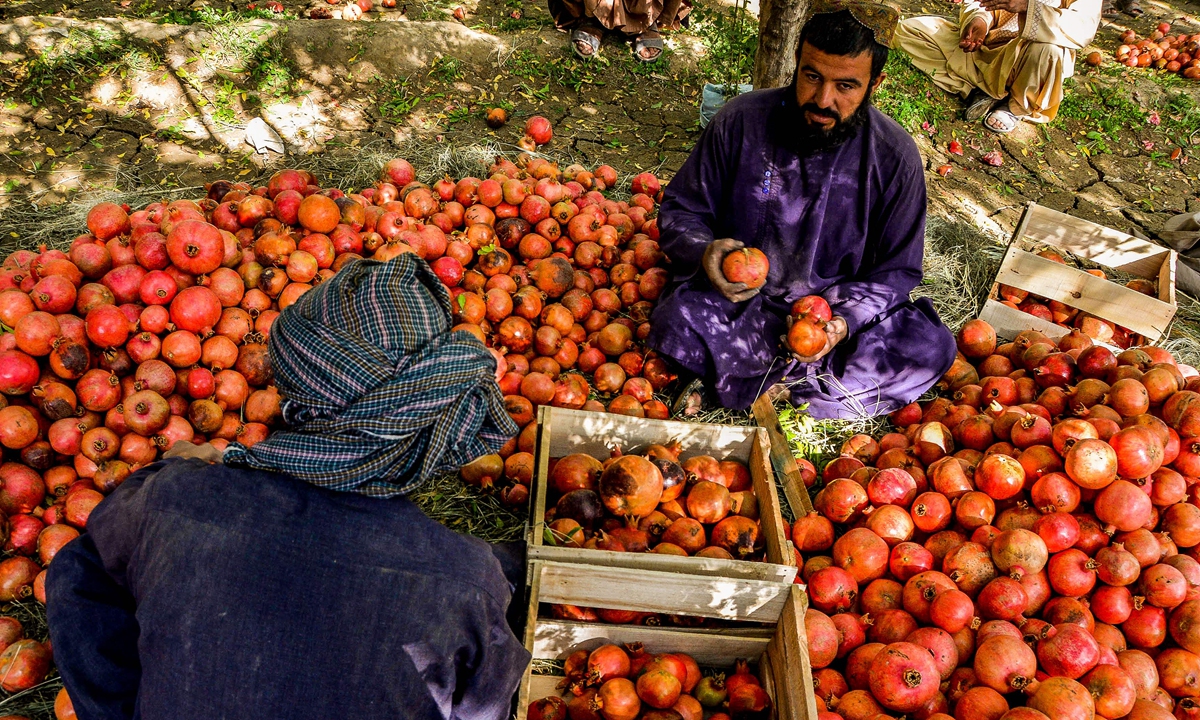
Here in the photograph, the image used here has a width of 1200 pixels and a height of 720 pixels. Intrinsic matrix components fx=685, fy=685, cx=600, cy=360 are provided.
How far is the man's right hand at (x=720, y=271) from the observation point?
3621 millimetres

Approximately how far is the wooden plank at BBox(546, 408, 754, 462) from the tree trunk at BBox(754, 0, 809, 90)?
3286mm

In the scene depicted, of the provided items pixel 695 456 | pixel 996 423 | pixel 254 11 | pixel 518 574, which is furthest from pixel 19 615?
pixel 254 11

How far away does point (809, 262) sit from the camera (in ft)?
12.6

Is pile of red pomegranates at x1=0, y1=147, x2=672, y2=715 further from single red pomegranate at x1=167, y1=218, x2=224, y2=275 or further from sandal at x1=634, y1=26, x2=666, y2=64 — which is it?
sandal at x1=634, y1=26, x2=666, y2=64

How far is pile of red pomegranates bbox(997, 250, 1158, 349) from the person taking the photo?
175 inches

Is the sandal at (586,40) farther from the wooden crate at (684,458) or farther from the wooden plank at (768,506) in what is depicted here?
the wooden plank at (768,506)

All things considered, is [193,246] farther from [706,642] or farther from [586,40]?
[586,40]

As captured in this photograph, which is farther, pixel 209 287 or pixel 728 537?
pixel 209 287

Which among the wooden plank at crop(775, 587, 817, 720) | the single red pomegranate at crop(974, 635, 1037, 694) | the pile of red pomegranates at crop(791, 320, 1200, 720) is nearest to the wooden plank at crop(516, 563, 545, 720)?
the wooden plank at crop(775, 587, 817, 720)

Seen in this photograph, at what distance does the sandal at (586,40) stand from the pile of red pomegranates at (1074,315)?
4.71 metres

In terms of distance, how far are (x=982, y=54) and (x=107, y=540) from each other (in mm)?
8915

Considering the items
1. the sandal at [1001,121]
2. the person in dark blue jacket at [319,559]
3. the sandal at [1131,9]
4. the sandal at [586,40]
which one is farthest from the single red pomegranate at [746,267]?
the sandal at [1131,9]

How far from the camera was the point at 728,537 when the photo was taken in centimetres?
281

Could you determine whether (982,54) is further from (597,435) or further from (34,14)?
(34,14)
